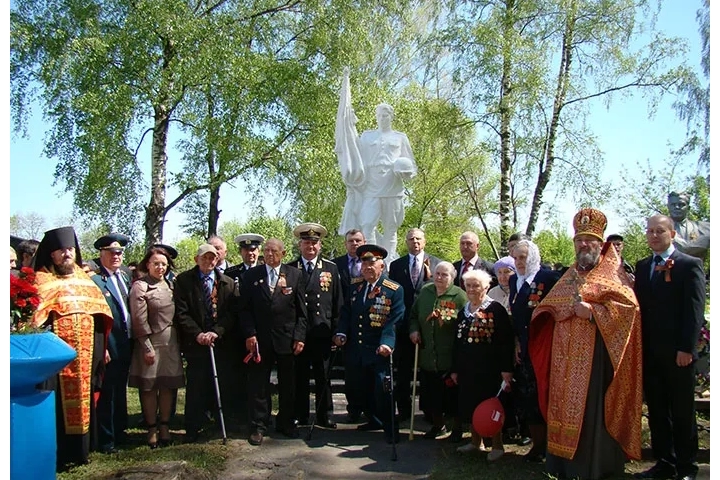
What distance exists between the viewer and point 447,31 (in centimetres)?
1673

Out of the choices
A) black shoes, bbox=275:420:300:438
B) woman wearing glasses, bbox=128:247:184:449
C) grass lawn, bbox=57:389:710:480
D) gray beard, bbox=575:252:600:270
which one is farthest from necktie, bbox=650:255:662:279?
woman wearing glasses, bbox=128:247:184:449

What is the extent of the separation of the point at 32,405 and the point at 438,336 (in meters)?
3.33

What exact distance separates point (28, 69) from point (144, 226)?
4.06 m

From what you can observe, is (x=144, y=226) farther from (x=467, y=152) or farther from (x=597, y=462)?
(x=597, y=462)

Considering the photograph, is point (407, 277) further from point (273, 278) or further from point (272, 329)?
point (272, 329)

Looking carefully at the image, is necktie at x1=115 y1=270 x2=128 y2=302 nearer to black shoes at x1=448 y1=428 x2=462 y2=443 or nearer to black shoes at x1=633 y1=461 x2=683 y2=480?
black shoes at x1=448 y1=428 x2=462 y2=443

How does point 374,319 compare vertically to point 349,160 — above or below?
below

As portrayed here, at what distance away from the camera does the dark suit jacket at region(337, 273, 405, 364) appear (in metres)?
6.16

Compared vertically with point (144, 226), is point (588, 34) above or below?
above

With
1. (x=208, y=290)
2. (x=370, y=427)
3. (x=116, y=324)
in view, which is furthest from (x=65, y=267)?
(x=370, y=427)

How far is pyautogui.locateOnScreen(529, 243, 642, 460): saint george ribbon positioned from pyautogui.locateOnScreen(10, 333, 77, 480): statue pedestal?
335cm

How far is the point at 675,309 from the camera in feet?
15.6

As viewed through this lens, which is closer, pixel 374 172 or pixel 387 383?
pixel 387 383

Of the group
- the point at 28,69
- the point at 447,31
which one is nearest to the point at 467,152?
the point at 447,31
